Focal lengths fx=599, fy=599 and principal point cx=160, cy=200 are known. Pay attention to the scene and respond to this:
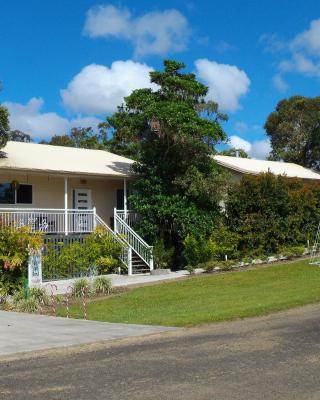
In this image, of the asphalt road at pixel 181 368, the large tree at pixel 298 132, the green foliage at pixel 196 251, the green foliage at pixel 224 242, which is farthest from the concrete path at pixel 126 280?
the large tree at pixel 298 132

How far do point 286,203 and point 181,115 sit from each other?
6176 millimetres

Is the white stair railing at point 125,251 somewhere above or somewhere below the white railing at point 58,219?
below

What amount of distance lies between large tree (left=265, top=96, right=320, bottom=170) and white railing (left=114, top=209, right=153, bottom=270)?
29.8 metres

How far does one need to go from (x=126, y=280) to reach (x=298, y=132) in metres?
35.4

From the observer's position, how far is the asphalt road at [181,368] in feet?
22.1

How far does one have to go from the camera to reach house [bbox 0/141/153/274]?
22.5m

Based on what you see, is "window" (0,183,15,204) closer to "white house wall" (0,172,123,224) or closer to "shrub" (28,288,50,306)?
"white house wall" (0,172,123,224)

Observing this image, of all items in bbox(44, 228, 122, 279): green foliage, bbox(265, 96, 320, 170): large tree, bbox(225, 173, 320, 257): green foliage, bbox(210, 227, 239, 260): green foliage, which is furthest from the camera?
bbox(265, 96, 320, 170): large tree

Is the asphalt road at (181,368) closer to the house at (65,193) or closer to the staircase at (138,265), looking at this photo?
the house at (65,193)

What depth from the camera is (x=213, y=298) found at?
15852mm

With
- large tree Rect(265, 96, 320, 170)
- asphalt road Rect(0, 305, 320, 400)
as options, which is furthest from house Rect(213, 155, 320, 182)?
asphalt road Rect(0, 305, 320, 400)

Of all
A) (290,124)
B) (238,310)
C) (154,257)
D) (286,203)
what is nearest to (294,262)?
(286,203)

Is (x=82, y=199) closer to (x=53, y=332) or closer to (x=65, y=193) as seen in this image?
(x=65, y=193)

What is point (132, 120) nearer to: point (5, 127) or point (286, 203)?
point (5, 127)
